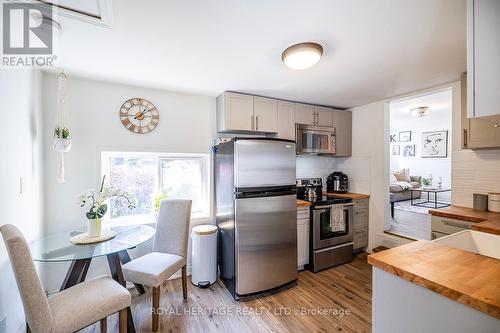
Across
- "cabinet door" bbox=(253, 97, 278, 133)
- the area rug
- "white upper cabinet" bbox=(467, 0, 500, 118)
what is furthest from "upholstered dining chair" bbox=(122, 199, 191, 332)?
the area rug

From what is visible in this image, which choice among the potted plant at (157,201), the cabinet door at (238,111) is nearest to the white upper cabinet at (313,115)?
the cabinet door at (238,111)

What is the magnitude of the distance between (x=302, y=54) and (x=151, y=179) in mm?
2237

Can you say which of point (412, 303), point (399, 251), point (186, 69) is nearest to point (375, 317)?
point (412, 303)

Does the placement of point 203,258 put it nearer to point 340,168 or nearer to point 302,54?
point 302,54

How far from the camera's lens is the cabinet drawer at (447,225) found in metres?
2.04

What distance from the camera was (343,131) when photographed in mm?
3576

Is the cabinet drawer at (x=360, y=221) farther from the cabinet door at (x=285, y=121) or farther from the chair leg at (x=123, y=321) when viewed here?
the chair leg at (x=123, y=321)

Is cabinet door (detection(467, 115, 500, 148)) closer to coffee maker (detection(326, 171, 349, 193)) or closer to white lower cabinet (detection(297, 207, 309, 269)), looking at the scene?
coffee maker (detection(326, 171, 349, 193))

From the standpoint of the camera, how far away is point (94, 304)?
4.56 feet

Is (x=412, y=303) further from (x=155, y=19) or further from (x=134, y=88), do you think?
(x=134, y=88)

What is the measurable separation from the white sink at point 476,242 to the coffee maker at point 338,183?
219cm

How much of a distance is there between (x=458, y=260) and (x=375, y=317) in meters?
0.46

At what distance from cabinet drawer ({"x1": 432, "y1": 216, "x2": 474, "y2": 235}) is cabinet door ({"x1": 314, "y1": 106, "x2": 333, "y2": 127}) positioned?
184 centimetres

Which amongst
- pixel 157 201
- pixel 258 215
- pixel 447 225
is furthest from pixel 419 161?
pixel 157 201
